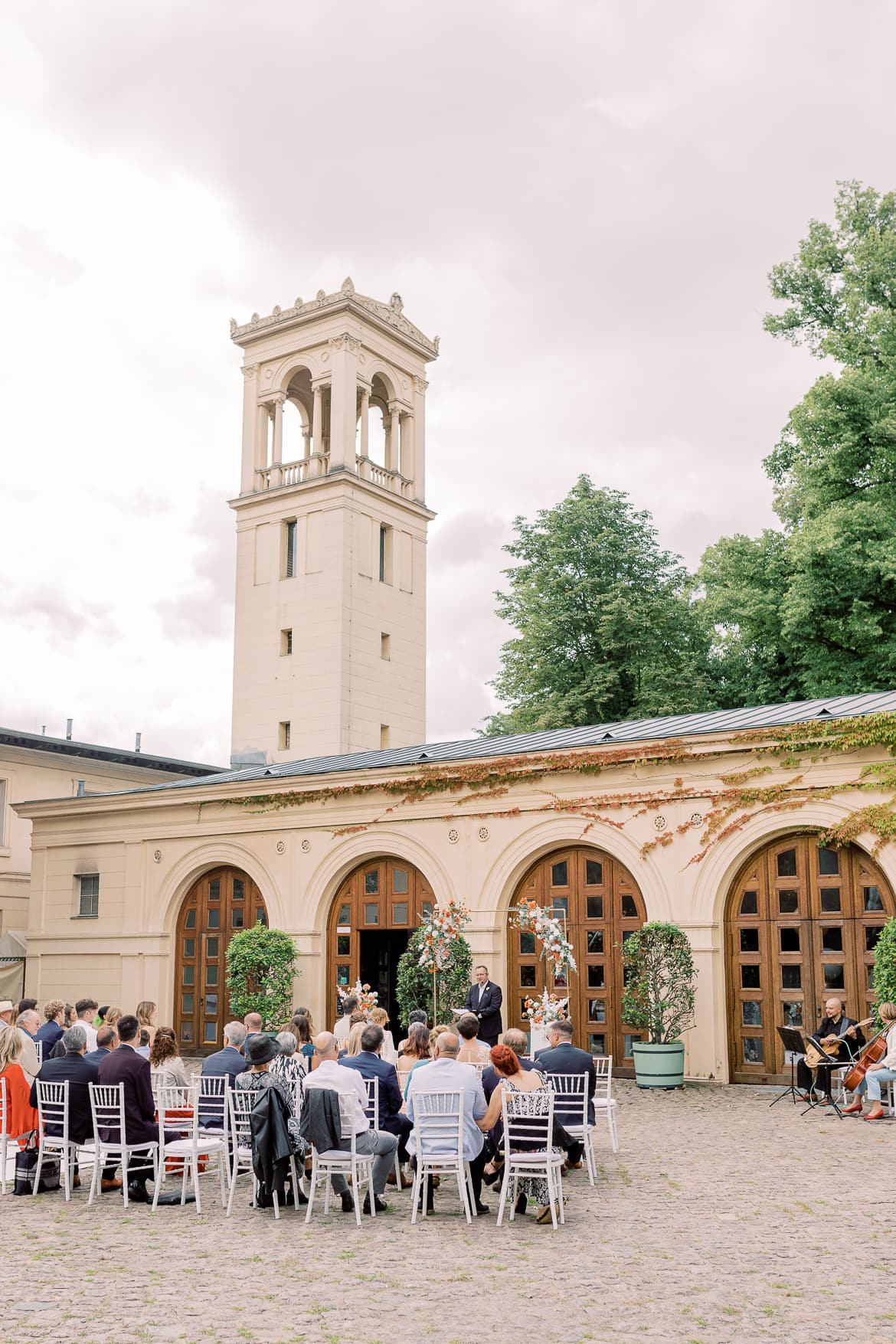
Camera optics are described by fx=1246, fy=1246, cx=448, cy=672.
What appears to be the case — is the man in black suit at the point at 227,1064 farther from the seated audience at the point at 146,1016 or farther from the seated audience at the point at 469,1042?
the seated audience at the point at 469,1042

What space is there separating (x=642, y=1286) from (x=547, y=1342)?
1.14 metres

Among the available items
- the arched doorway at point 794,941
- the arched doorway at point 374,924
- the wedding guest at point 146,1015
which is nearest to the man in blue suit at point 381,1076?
the wedding guest at point 146,1015

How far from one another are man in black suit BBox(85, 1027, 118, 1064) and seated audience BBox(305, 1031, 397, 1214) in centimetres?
217

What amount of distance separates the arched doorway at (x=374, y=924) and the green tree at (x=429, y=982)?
5.78 feet

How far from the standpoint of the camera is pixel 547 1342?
20.1 ft

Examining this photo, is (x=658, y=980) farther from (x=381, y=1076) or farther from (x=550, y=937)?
(x=381, y=1076)

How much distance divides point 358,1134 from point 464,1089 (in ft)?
3.11

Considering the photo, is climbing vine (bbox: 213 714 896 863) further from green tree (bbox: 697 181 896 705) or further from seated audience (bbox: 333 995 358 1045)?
green tree (bbox: 697 181 896 705)

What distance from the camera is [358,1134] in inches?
376

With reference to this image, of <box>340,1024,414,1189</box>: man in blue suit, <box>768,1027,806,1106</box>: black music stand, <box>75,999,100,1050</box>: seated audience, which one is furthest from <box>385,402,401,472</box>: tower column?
<box>340,1024,414,1189</box>: man in blue suit

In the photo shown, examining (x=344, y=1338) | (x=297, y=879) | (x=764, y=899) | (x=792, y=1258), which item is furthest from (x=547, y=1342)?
(x=297, y=879)

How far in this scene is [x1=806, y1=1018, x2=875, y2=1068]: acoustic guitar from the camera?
558 inches

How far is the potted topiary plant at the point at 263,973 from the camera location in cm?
2114

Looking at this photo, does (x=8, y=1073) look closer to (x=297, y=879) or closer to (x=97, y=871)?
(x=297, y=879)
